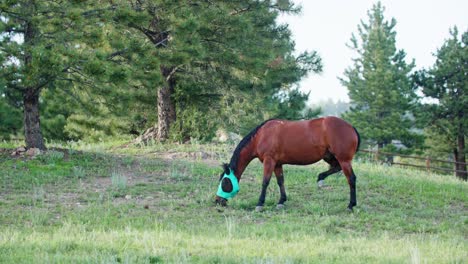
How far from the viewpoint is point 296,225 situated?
23.8ft

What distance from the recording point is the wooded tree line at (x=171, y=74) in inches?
476

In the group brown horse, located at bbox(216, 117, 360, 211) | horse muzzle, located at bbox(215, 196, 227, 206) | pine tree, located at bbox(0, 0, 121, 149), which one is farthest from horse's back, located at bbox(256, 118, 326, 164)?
pine tree, located at bbox(0, 0, 121, 149)

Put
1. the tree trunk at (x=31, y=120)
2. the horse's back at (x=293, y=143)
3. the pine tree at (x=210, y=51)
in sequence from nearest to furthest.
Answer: the horse's back at (x=293, y=143) → the tree trunk at (x=31, y=120) → the pine tree at (x=210, y=51)

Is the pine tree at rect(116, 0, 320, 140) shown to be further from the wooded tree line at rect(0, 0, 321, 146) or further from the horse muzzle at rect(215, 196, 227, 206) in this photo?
the horse muzzle at rect(215, 196, 227, 206)

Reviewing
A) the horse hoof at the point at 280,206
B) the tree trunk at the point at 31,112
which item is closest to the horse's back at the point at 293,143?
the horse hoof at the point at 280,206

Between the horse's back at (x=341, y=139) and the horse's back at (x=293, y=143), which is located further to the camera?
the horse's back at (x=293, y=143)

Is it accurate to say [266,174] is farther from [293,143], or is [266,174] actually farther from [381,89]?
[381,89]

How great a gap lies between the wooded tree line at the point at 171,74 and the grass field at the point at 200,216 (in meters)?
2.06

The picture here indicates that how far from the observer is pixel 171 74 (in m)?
18.2

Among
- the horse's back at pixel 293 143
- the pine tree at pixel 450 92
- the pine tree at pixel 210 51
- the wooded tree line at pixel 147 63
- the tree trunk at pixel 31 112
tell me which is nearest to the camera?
the horse's back at pixel 293 143

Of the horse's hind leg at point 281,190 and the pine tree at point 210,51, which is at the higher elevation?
the pine tree at point 210,51

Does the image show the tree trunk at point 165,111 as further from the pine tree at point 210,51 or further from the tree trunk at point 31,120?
the tree trunk at point 31,120

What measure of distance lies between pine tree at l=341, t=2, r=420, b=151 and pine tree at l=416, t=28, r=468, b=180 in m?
1.35

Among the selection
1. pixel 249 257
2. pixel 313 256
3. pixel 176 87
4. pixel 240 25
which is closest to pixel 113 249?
pixel 249 257
